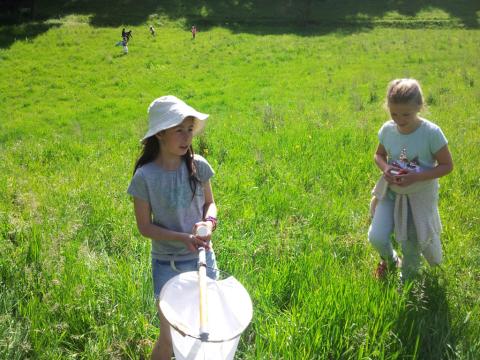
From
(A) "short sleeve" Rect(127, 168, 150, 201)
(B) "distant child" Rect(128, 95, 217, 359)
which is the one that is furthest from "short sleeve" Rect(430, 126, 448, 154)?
(A) "short sleeve" Rect(127, 168, 150, 201)

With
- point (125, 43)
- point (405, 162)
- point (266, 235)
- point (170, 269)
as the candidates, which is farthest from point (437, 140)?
point (125, 43)

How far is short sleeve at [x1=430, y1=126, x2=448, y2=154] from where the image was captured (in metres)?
2.95

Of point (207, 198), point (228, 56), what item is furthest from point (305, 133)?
point (228, 56)

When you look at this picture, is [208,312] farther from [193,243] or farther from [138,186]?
[138,186]

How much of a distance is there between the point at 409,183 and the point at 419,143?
0.97 feet

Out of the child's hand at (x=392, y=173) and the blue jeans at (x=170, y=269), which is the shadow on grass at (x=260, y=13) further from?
the blue jeans at (x=170, y=269)

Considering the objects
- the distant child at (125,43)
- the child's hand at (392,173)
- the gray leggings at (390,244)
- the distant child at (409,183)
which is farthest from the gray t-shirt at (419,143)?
the distant child at (125,43)

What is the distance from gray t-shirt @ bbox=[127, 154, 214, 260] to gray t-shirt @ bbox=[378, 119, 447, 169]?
4.87ft

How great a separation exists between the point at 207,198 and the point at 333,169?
3.14 meters

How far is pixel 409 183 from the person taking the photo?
9.73 ft

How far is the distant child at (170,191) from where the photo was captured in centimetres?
234

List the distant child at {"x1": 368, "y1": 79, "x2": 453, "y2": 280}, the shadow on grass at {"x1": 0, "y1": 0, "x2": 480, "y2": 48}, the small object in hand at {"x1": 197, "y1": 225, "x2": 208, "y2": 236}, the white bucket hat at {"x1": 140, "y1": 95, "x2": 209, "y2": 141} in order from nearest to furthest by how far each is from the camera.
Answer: the small object in hand at {"x1": 197, "y1": 225, "x2": 208, "y2": 236} → the white bucket hat at {"x1": 140, "y1": 95, "x2": 209, "y2": 141} → the distant child at {"x1": 368, "y1": 79, "x2": 453, "y2": 280} → the shadow on grass at {"x1": 0, "y1": 0, "x2": 480, "y2": 48}

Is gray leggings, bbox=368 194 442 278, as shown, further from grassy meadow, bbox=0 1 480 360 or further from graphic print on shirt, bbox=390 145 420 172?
graphic print on shirt, bbox=390 145 420 172

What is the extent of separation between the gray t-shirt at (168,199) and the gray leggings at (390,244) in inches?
55.1
